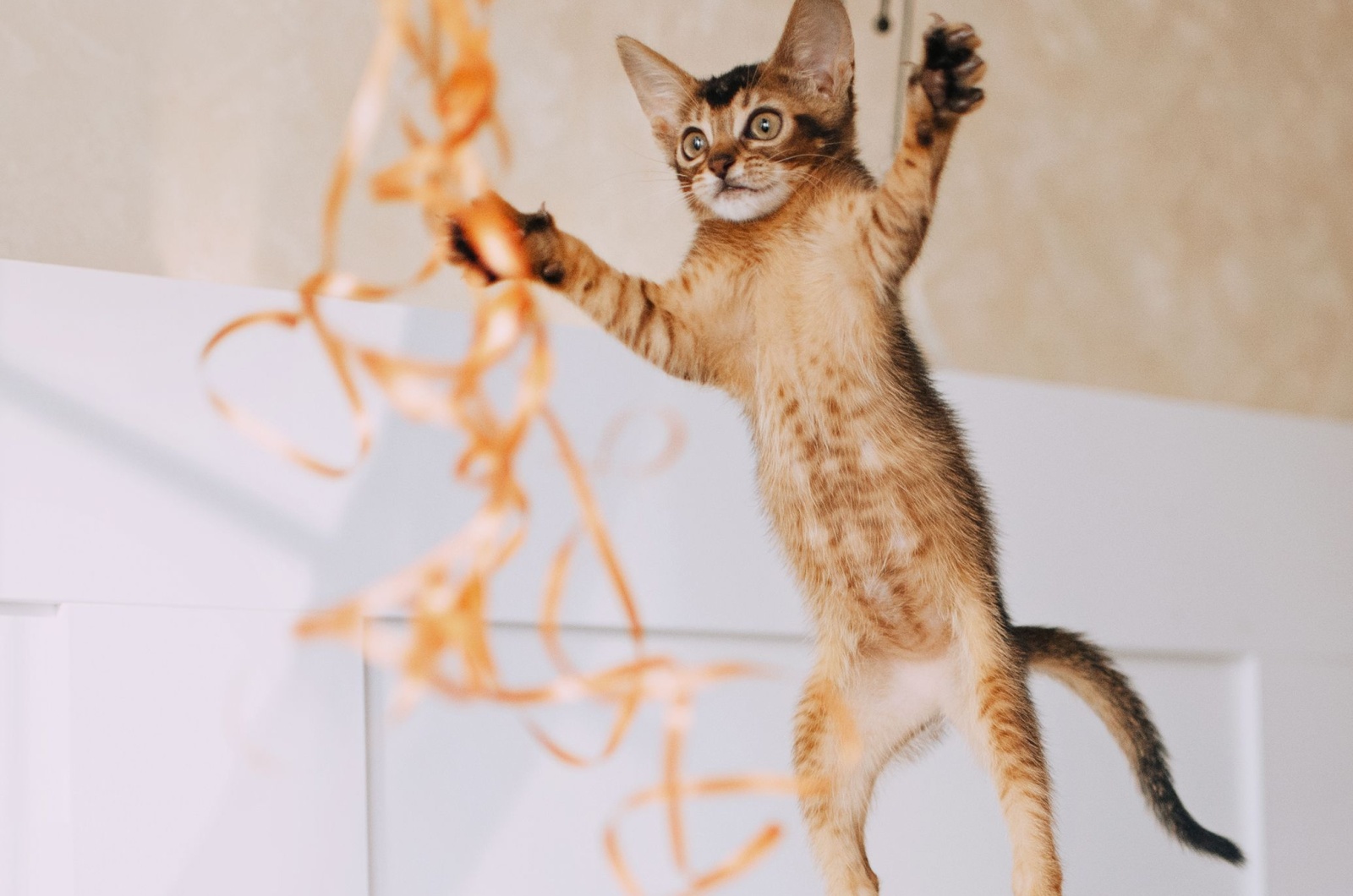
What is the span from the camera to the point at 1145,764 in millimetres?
1157

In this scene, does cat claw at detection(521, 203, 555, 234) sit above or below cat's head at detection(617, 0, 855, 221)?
below

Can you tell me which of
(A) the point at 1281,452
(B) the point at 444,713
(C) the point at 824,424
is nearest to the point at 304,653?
(B) the point at 444,713

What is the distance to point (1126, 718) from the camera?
1154 mm

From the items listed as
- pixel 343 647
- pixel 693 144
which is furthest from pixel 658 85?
pixel 343 647

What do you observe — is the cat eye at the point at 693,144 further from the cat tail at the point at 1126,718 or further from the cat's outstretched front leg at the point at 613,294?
the cat tail at the point at 1126,718

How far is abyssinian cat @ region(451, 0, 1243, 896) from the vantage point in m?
1.02

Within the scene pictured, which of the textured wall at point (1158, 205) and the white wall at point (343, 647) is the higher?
the textured wall at point (1158, 205)

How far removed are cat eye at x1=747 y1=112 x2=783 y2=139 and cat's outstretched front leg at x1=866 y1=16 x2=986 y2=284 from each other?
0.09 m

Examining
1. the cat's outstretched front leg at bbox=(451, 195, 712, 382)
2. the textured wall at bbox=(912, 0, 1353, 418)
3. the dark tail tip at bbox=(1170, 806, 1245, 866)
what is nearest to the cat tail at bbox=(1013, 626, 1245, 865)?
the dark tail tip at bbox=(1170, 806, 1245, 866)

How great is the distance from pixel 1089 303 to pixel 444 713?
0.67 meters

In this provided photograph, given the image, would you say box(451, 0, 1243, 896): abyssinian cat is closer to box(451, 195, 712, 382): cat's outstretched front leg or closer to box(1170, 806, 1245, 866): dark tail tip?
box(451, 195, 712, 382): cat's outstretched front leg

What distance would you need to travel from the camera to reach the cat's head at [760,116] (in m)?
1.01

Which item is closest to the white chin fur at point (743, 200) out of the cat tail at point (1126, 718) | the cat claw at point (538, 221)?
the cat claw at point (538, 221)

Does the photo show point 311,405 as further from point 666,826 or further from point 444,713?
point 666,826
